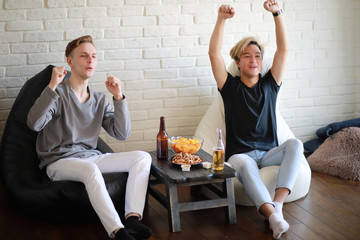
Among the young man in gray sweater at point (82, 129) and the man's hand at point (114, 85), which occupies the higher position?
the man's hand at point (114, 85)

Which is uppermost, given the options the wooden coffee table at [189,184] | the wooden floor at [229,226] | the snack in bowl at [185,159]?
the snack in bowl at [185,159]

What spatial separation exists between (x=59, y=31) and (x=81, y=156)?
3.72 ft

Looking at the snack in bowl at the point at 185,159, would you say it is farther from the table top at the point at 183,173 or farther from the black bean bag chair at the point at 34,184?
the black bean bag chair at the point at 34,184

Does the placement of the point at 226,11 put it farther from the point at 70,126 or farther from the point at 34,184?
the point at 34,184

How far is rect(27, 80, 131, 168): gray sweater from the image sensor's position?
3047 millimetres

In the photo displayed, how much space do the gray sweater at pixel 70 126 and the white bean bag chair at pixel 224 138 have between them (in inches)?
31.5

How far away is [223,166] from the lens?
2998 mm

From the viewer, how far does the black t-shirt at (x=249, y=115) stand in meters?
3.48

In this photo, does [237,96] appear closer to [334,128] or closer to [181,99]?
[181,99]

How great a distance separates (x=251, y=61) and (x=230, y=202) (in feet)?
3.38

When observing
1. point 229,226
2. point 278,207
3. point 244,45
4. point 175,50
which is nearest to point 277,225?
point 278,207

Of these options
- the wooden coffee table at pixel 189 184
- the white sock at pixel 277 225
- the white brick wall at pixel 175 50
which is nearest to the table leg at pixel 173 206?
the wooden coffee table at pixel 189 184

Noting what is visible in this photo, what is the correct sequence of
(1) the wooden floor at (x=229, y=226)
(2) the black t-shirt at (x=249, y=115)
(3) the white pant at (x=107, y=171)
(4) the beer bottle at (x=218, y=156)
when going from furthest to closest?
(2) the black t-shirt at (x=249, y=115), (4) the beer bottle at (x=218, y=156), (1) the wooden floor at (x=229, y=226), (3) the white pant at (x=107, y=171)

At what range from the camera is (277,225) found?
2.79m
